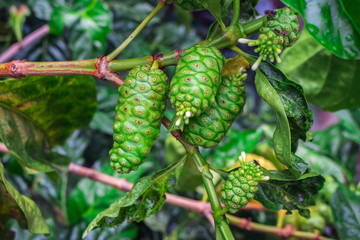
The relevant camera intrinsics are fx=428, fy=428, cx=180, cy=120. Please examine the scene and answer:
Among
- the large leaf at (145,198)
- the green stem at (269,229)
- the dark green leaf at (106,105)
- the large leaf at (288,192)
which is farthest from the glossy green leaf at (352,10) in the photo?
the dark green leaf at (106,105)

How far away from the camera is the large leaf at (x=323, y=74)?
99 centimetres

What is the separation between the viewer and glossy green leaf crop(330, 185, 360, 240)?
3.50 feet

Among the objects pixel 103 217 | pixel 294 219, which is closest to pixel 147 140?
pixel 103 217

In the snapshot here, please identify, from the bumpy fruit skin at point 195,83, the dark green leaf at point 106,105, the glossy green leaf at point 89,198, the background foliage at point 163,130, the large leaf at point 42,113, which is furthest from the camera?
the dark green leaf at point 106,105

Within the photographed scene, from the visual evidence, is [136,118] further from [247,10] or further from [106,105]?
[106,105]

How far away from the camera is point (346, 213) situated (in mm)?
1081

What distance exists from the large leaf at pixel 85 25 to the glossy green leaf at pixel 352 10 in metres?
0.85

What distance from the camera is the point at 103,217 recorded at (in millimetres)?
676

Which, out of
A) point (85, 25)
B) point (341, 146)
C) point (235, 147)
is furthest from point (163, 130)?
point (341, 146)

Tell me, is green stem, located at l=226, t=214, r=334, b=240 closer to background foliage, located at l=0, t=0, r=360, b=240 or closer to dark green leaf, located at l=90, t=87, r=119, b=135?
background foliage, located at l=0, t=0, r=360, b=240

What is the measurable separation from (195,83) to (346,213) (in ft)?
2.21

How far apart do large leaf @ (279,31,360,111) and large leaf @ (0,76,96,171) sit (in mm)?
505

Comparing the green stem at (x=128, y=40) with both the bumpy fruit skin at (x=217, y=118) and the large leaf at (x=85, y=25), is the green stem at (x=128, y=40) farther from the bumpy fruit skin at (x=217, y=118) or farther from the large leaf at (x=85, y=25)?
the large leaf at (x=85, y=25)

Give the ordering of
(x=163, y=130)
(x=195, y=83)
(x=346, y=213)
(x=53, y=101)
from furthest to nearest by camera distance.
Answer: (x=163, y=130), (x=346, y=213), (x=53, y=101), (x=195, y=83)
